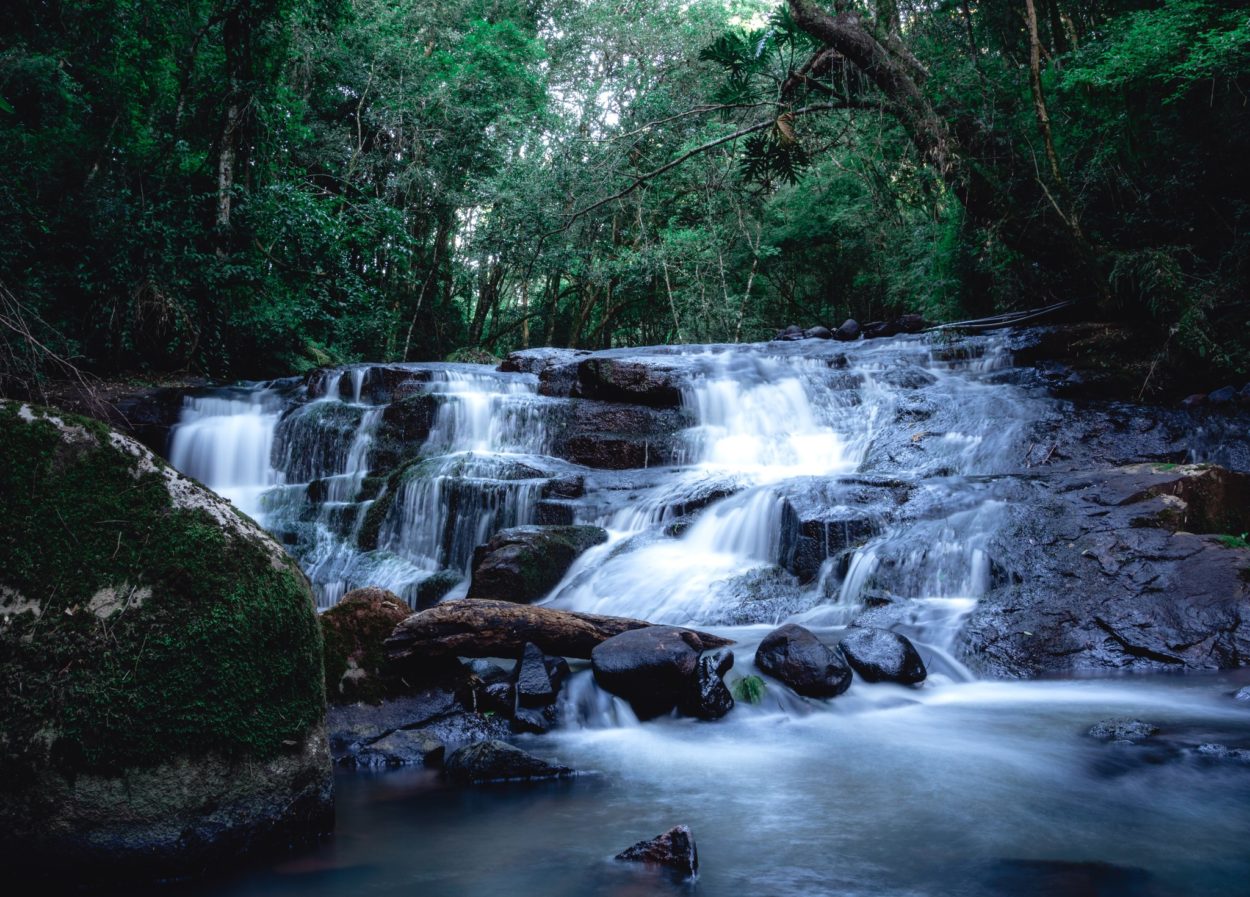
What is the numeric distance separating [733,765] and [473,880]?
71.8 inches

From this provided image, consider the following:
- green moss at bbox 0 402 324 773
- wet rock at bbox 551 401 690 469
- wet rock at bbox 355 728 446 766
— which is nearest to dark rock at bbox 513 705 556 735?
wet rock at bbox 355 728 446 766

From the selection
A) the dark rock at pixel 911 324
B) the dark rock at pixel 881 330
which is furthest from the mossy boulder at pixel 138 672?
Answer: the dark rock at pixel 911 324

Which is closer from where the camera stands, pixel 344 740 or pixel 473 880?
pixel 473 880

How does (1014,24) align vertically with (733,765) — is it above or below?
above

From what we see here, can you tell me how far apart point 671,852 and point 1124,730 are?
306 cm

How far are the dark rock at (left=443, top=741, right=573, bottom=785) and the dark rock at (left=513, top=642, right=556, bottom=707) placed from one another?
92cm

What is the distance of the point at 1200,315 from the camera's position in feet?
34.0

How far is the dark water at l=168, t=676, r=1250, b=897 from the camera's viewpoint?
3.04 meters

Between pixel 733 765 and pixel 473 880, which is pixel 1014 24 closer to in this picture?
pixel 733 765

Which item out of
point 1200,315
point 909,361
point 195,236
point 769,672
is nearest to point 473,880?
point 769,672

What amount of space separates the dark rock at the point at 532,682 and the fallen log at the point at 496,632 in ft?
0.91

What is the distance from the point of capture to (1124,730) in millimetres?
4641

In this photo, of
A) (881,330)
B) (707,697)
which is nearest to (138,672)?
(707,697)

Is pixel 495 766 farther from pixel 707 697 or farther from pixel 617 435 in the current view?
pixel 617 435
